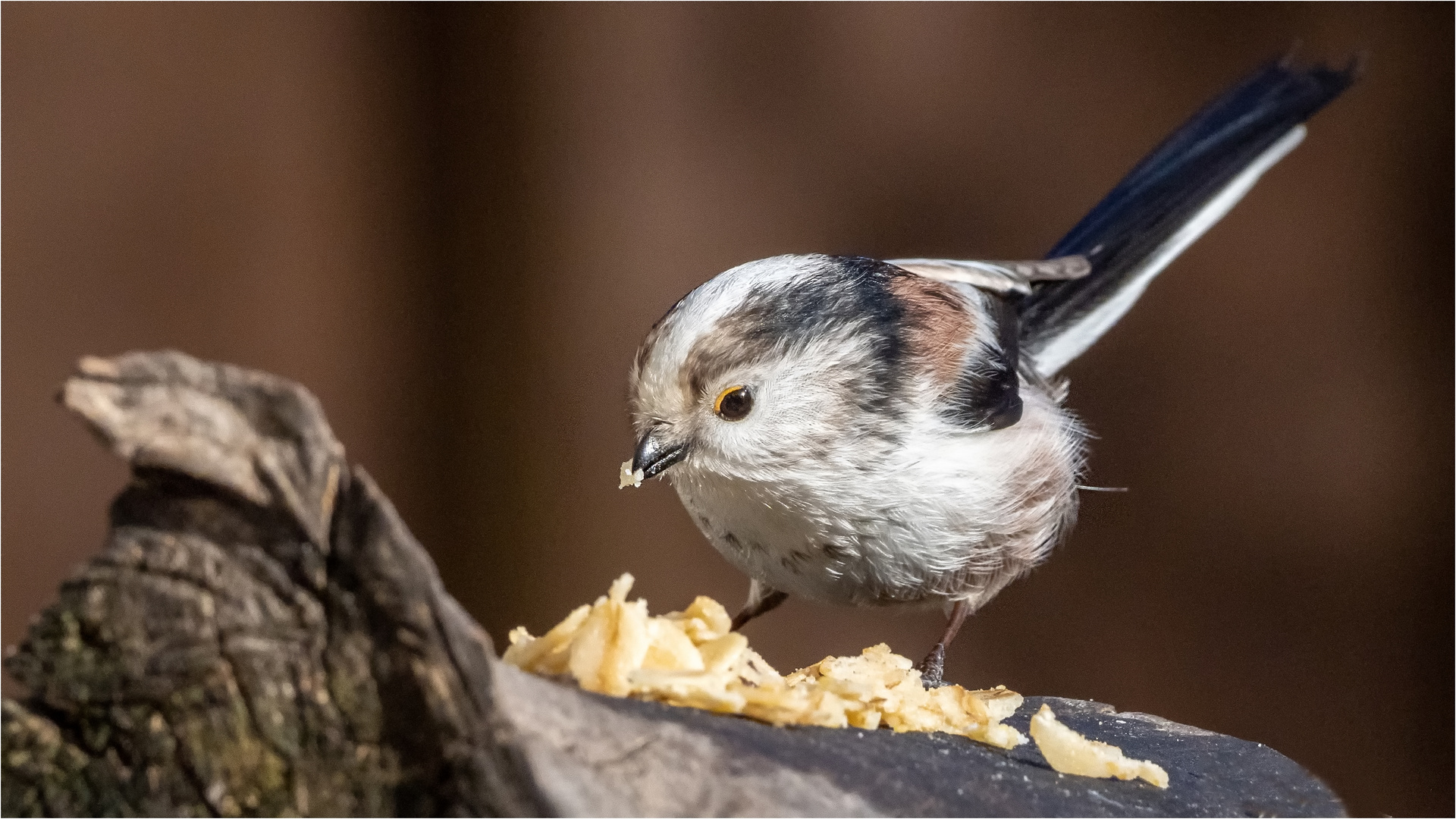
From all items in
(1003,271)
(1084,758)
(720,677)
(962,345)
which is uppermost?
(1003,271)

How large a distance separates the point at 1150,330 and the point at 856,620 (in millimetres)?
1009

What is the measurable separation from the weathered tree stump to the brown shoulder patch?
38.6 inches

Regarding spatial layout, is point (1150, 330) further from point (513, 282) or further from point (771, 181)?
point (513, 282)

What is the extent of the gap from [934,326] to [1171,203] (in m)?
0.72

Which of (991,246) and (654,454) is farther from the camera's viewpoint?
(991,246)

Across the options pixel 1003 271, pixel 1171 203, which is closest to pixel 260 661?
pixel 1003 271

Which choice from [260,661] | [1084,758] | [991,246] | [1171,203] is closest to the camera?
[260,661]

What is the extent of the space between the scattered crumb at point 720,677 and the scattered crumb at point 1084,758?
4 cm

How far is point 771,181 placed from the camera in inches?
113

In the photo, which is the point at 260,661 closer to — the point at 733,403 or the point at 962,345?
the point at 733,403

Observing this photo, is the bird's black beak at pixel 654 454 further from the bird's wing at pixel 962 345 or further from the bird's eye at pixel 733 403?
the bird's wing at pixel 962 345

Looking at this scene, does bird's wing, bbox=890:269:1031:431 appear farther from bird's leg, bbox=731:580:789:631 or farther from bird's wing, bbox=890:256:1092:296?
bird's leg, bbox=731:580:789:631

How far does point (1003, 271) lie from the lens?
204 centimetres

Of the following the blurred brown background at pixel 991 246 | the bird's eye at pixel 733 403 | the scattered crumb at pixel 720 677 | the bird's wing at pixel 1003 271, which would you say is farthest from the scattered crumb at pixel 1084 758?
the blurred brown background at pixel 991 246
